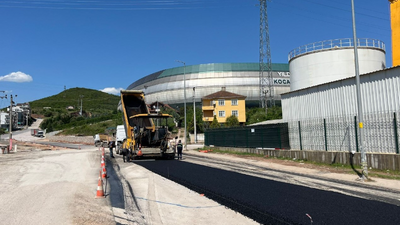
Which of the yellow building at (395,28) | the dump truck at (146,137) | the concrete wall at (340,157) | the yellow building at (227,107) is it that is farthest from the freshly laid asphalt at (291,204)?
the yellow building at (227,107)

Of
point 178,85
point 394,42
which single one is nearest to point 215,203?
point 394,42

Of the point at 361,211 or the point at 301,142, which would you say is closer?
the point at 361,211

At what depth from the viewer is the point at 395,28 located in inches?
925

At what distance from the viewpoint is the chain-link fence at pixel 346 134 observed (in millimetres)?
14164

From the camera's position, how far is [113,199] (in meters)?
8.62

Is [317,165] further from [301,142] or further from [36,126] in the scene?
[36,126]

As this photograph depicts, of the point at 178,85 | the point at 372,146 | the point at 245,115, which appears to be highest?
the point at 178,85

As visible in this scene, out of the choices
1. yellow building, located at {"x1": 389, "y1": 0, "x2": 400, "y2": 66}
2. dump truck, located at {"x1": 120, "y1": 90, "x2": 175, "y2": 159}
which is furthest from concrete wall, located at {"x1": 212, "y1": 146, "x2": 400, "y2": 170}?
yellow building, located at {"x1": 389, "y1": 0, "x2": 400, "y2": 66}

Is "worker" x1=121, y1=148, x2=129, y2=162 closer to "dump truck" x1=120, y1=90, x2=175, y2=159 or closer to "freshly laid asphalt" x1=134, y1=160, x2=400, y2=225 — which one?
"dump truck" x1=120, y1=90, x2=175, y2=159

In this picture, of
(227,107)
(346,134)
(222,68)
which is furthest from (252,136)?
(222,68)

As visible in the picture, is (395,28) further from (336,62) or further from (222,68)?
(222,68)

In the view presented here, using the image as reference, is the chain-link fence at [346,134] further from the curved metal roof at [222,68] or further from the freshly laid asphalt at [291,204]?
the curved metal roof at [222,68]

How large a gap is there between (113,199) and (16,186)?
4620 millimetres

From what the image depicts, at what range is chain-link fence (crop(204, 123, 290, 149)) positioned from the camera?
2155cm
